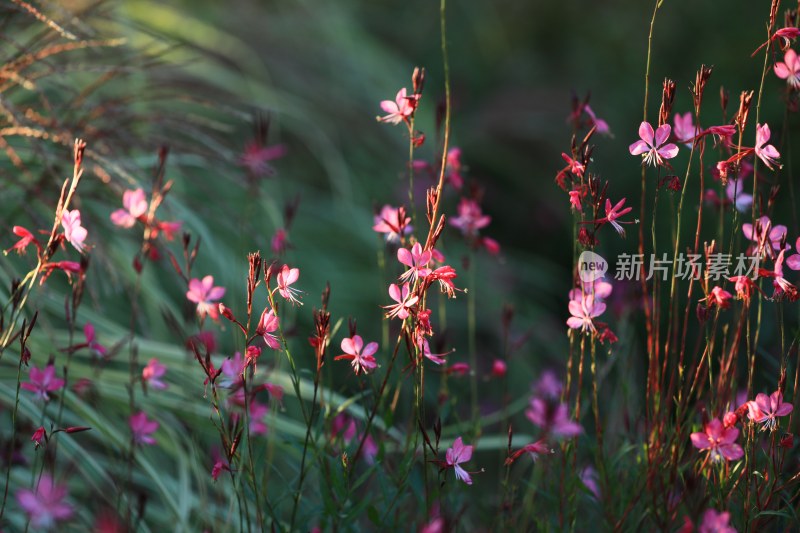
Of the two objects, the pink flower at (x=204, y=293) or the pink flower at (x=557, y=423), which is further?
the pink flower at (x=204, y=293)

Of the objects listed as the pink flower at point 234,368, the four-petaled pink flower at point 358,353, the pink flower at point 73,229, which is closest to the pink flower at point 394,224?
the four-petaled pink flower at point 358,353

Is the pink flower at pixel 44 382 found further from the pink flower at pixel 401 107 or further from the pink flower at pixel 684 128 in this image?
the pink flower at pixel 684 128

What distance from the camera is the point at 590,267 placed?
1179 millimetres

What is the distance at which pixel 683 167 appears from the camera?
2816 mm

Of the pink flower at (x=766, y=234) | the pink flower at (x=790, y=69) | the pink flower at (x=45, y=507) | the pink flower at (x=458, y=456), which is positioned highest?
the pink flower at (x=790, y=69)

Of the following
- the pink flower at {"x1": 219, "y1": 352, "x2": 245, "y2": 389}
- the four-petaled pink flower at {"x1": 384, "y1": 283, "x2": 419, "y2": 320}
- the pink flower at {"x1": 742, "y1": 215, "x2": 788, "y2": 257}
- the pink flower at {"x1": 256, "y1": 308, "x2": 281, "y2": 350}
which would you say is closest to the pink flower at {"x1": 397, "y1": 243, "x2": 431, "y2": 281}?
the four-petaled pink flower at {"x1": 384, "y1": 283, "x2": 419, "y2": 320}

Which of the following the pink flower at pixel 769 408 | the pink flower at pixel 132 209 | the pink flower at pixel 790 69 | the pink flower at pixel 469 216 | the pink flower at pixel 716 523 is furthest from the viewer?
the pink flower at pixel 469 216

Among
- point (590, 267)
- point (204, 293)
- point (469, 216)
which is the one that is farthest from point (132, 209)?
point (590, 267)

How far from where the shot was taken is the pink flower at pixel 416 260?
3.43ft

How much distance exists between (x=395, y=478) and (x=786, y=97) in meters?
0.76

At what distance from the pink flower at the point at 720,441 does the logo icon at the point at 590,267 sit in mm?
217

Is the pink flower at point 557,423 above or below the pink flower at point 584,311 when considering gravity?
below

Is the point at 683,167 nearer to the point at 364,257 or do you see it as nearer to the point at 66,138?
the point at 364,257

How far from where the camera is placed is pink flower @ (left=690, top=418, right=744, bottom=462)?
1042 mm
